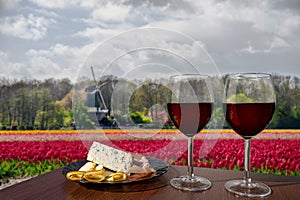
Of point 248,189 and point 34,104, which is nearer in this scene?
point 248,189

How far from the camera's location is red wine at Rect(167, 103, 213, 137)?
28.9 inches

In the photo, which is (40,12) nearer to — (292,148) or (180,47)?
(180,47)

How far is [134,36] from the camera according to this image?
2039 mm

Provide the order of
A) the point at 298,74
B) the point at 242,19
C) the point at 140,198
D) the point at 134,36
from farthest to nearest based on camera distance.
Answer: the point at 242,19 < the point at 298,74 < the point at 134,36 < the point at 140,198

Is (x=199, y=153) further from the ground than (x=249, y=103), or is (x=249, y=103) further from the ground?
(x=249, y=103)

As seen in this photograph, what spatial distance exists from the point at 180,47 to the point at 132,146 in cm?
147

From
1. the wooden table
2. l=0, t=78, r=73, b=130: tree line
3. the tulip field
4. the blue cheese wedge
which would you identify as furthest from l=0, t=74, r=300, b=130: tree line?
the blue cheese wedge

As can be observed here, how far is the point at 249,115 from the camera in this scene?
67 cm

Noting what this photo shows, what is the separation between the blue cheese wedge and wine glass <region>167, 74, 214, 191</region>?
0.12 meters

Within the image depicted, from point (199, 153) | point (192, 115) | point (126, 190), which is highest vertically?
point (192, 115)

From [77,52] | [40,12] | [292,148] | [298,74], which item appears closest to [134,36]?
[292,148]

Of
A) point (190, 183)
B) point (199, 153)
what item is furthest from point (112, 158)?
point (199, 153)

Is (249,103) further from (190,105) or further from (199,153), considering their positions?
(199,153)

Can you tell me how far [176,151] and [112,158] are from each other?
242 cm
